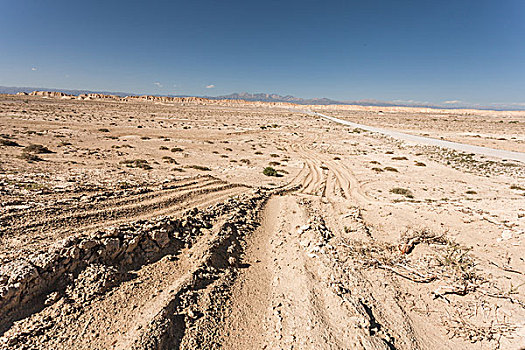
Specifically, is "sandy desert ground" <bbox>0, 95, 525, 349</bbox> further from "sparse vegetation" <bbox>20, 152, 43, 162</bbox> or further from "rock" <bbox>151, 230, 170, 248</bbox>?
"sparse vegetation" <bbox>20, 152, 43, 162</bbox>

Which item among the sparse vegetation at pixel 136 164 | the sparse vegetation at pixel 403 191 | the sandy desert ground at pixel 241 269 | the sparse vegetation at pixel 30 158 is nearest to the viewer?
the sandy desert ground at pixel 241 269

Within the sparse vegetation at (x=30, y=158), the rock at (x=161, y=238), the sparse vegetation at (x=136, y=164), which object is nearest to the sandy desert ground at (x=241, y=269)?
the rock at (x=161, y=238)

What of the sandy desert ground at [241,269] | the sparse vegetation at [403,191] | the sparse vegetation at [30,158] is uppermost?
the sparse vegetation at [30,158]

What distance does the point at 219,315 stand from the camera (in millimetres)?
4145

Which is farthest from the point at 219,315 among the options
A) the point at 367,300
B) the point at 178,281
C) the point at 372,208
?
the point at 372,208

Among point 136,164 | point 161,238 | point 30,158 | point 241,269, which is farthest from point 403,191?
point 30,158

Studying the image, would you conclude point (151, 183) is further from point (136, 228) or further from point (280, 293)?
point (280, 293)

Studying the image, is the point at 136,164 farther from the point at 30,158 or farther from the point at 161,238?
the point at 161,238

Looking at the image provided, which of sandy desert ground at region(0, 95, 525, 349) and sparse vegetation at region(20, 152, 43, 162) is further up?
sparse vegetation at region(20, 152, 43, 162)

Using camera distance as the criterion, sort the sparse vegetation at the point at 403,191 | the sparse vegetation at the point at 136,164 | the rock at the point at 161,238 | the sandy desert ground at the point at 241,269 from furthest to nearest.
→ 1. the sparse vegetation at the point at 136,164
2. the sparse vegetation at the point at 403,191
3. the rock at the point at 161,238
4. the sandy desert ground at the point at 241,269

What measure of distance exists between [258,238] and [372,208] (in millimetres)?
5299

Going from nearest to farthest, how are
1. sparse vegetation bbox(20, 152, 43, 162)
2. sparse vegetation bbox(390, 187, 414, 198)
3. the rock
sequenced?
the rock, sparse vegetation bbox(20, 152, 43, 162), sparse vegetation bbox(390, 187, 414, 198)

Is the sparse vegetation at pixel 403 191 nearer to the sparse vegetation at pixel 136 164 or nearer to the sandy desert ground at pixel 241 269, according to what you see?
the sandy desert ground at pixel 241 269

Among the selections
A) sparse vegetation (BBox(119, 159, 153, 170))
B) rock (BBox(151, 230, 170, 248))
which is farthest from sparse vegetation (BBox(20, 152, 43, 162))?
rock (BBox(151, 230, 170, 248))
